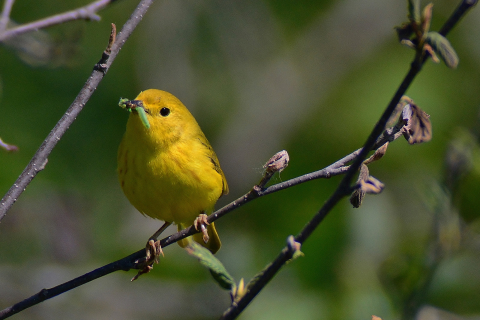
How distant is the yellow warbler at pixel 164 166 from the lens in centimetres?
321

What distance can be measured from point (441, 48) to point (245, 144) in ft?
17.5

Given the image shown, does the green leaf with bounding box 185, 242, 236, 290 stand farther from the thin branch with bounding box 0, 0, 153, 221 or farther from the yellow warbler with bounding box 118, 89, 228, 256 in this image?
the yellow warbler with bounding box 118, 89, 228, 256

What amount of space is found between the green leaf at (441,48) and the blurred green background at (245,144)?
7.14 ft

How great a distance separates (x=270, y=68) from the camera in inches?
266

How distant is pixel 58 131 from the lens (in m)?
1.99

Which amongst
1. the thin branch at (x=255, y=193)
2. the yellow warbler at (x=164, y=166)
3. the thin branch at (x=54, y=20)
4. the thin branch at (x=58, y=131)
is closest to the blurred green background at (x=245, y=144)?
the yellow warbler at (x=164, y=166)

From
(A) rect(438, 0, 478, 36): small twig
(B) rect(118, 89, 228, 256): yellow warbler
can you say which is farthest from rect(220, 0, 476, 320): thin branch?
(B) rect(118, 89, 228, 256): yellow warbler

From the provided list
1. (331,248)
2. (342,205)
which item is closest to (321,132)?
(342,205)

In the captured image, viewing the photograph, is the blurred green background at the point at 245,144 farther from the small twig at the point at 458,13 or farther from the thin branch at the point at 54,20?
the small twig at the point at 458,13

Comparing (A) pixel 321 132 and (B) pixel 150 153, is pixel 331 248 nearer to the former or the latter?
(B) pixel 150 153

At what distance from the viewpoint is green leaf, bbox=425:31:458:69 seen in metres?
1.17

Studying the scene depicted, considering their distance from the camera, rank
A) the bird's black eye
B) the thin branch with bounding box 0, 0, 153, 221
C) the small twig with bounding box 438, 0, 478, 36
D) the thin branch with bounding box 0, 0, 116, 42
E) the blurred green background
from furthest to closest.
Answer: the blurred green background → the bird's black eye → the thin branch with bounding box 0, 0, 153, 221 → the thin branch with bounding box 0, 0, 116, 42 → the small twig with bounding box 438, 0, 478, 36

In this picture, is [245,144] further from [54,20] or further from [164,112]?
Result: [54,20]

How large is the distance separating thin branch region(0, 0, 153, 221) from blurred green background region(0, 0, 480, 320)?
3.03 ft
